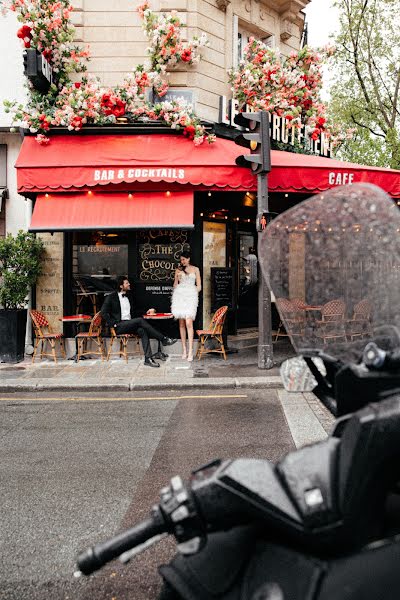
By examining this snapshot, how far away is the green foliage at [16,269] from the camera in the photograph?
9977 mm

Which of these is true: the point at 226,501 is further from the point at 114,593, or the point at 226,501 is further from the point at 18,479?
the point at 18,479

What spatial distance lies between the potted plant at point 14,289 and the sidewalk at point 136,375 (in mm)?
367

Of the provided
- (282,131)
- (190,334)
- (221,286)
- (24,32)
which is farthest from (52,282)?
(282,131)

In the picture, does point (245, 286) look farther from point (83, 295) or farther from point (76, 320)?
point (76, 320)

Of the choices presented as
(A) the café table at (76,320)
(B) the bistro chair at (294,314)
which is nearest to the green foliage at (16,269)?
(A) the café table at (76,320)

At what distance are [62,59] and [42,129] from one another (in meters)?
1.66

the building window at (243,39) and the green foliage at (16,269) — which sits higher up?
the building window at (243,39)

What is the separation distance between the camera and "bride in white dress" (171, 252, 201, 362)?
33.8ft

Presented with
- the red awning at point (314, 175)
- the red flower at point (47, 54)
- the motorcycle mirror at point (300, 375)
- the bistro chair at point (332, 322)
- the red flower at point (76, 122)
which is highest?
the red flower at point (47, 54)

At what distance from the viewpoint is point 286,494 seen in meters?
1.43

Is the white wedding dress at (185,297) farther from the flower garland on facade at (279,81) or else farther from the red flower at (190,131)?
the flower garland on facade at (279,81)

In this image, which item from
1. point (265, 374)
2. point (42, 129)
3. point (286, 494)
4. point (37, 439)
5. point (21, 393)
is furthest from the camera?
point (42, 129)

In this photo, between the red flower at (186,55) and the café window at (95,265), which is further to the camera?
the café window at (95,265)

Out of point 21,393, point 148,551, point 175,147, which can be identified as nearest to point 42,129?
point 175,147
